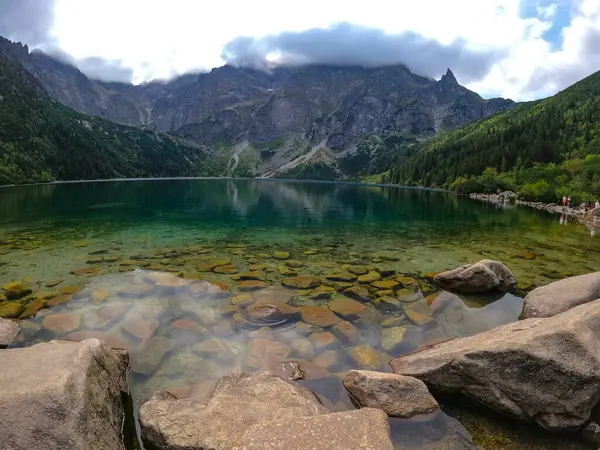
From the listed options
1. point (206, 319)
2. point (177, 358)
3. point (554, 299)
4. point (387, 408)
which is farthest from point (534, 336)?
point (206, 319)

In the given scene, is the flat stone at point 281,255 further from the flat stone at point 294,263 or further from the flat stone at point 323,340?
the flat stone at point 323,340

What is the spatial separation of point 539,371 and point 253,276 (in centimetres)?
1597

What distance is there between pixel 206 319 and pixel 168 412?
707cm

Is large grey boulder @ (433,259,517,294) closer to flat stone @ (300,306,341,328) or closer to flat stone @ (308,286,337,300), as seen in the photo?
flat stone @ (308,286,337,300)

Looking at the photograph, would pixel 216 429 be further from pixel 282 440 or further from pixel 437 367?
pixel 437 367

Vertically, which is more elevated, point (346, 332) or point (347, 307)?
point (347, 307)

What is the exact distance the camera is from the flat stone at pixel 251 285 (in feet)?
65.6

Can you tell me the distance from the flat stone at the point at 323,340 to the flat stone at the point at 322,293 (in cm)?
393

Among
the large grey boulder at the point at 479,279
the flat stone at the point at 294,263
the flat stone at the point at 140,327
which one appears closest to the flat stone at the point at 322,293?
the flat stone at the point at 294,263

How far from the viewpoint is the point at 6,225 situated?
4325 centimetres

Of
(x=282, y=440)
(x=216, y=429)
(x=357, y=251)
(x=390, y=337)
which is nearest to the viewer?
(x=282, y=440)

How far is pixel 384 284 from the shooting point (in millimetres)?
20781

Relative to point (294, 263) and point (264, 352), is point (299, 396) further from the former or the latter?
point (294, 263)

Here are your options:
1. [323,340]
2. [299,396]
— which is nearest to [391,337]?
[323,340]
